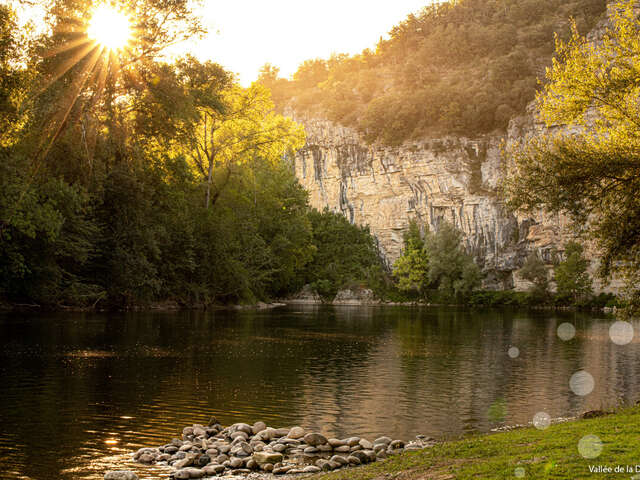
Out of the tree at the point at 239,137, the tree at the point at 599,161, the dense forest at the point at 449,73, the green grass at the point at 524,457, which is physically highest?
the dense forest at the point at 449,73

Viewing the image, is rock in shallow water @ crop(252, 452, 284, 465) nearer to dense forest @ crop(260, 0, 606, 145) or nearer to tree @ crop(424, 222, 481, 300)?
tree @ crop(424, 222, 481, 300)

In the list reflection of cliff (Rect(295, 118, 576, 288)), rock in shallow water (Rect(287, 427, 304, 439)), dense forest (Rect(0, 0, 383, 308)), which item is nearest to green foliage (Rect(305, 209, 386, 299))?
reflection of cliff (Rect(295, 118, 576, 288))

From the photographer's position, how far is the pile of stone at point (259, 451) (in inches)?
381

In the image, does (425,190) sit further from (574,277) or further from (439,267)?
(574,277)

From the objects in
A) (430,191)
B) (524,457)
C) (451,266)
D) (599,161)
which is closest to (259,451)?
(524,457)

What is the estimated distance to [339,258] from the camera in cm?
9531

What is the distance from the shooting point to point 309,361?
A: 22.3 meters

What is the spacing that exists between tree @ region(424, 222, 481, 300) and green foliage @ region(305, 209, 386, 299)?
35.9ft

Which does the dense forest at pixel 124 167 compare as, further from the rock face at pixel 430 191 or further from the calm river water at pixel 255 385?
the rock face at pixel 430 191

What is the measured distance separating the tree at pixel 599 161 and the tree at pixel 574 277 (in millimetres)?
53518

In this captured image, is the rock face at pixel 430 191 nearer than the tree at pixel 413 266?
Yes

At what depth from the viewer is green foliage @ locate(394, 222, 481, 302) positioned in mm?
83062

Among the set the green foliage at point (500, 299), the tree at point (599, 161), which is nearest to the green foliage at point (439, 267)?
the green foliage at point (500, 299)

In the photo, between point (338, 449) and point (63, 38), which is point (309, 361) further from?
point (63, 38)
